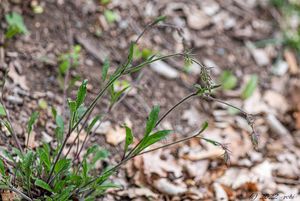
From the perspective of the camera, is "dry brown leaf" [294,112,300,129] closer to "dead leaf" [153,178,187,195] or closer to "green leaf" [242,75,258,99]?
"green leaf" [242,75,258,99]

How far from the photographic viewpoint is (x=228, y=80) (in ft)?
12.0

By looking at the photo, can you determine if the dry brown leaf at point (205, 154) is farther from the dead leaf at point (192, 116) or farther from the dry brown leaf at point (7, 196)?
the dry brown leaf at point (7, 196)

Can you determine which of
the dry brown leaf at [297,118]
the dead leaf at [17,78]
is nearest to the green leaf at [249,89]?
the dry brown leaf at [297,118]

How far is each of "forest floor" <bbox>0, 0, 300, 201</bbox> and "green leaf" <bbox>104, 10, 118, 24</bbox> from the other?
0.01m

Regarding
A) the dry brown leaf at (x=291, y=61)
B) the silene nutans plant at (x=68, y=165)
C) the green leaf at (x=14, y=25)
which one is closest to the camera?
the silene nutans plant at (x=68, y=165)

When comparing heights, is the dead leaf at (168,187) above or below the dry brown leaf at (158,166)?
below

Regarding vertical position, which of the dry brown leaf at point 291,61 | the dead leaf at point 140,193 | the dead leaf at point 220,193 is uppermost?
the dry brown leaf at point 291,61

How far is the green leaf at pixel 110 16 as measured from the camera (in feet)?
11.7

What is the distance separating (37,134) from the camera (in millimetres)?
2688

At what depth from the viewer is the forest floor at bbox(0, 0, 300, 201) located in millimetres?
2816

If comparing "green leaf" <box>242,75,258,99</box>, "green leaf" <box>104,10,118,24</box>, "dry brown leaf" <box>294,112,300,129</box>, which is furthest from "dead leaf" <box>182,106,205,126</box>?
"green leaf" <box>104,10,118,24</box>

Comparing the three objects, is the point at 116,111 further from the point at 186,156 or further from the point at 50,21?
the point at 50,21

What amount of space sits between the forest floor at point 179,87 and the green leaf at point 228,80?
0.05 feet

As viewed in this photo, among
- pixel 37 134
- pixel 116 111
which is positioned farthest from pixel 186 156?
pixel 37 134
